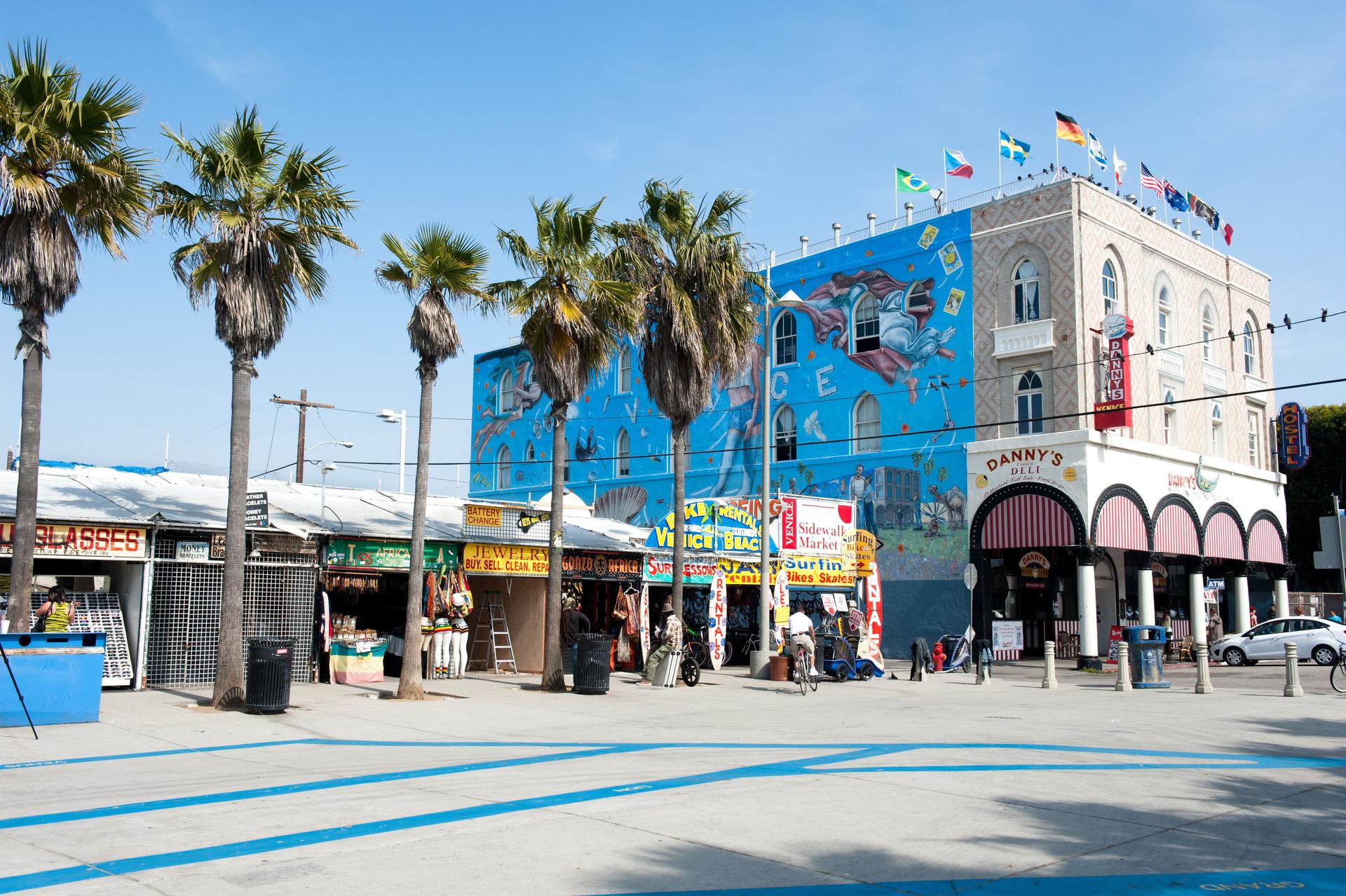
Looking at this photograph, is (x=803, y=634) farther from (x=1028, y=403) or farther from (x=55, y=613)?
(x=1028, y=403)

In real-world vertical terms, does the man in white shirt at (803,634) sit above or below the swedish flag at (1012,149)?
below

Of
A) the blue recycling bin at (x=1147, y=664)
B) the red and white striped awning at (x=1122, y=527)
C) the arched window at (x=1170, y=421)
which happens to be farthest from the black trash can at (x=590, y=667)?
the arched window at (x=1170, y=421)

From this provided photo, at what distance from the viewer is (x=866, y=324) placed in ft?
131

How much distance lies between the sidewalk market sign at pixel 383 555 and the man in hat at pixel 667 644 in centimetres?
449

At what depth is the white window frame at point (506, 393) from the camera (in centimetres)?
5447

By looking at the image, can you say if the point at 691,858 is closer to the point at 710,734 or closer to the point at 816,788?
the point at 816,788

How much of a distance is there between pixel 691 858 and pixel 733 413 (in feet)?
121

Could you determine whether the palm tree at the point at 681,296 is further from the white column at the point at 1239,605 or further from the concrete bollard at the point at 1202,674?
the white column at the point at 1239,605

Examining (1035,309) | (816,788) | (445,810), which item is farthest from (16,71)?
(1035,309)

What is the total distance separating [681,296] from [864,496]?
18.4 meters

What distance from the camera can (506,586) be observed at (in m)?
26.2

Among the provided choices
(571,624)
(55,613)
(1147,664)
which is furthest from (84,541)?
(1147,664)

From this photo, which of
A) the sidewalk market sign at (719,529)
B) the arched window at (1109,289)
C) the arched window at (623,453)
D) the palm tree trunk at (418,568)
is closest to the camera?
the palm tree trunk at (418,568)

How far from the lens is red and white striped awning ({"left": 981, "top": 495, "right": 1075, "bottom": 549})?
3497 centimetres
